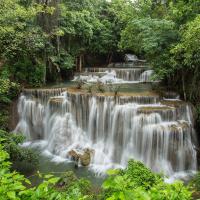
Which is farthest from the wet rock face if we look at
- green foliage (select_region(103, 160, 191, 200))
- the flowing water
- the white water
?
green foliage (select_region(103, 160, 191, 200))

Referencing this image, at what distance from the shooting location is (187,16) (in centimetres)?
1241

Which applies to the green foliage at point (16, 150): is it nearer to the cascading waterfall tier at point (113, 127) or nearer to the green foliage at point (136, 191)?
the cascading waterfall tier at point (113, 127)

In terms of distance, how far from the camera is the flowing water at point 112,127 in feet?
36.0

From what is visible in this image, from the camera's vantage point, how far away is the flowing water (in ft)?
36.0

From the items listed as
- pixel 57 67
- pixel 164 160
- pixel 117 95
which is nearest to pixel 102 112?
pixel 117 95

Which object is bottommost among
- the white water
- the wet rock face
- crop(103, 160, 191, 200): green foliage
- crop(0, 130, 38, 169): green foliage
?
the wet rock face

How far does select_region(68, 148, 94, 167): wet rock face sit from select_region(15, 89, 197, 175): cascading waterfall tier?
0.93ft

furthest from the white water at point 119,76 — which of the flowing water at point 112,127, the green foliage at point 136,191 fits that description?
the green foliage at point 136,191

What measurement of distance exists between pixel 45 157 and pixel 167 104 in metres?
5.85

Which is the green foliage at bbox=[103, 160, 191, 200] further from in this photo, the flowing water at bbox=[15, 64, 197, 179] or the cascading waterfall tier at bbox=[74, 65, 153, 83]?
the cascading waterfall tier at bbox=[74, 65, 153, 83]

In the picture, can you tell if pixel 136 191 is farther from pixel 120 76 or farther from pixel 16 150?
pixel 120 76

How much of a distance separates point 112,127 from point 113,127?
6cm

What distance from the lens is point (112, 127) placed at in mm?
12250

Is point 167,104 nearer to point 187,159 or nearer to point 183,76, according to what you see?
point 183,76
